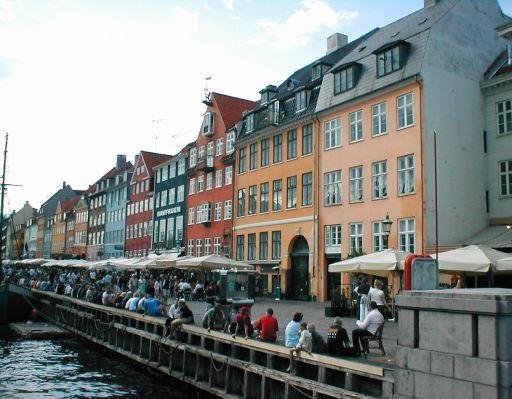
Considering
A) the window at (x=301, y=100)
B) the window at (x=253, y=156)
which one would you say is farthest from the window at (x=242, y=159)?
the window at (x=301, y=100)

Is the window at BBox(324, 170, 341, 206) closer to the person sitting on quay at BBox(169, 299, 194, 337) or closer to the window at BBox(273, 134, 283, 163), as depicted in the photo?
the window at BBox(273, 134, 283, 163)

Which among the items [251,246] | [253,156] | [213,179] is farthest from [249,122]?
[251,246]

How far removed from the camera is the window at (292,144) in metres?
38.0

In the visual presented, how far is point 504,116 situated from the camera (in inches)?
1146

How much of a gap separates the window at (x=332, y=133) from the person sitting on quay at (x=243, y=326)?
18.6m

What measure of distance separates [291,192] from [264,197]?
3.39 m

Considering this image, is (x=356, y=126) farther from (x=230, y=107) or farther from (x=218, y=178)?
(x=230, y=107)

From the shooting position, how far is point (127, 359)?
25281 mm

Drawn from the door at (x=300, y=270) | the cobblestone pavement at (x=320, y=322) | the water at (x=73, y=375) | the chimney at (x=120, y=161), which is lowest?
the water at (x=73, y=375)

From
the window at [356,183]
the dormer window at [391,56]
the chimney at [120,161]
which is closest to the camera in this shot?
the dormer window at [391,56]

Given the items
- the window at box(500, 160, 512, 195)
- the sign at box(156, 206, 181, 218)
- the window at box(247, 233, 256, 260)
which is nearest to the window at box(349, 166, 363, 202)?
the window at box(500, 160, 512, 195)

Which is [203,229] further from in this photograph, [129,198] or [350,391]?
[350,391]

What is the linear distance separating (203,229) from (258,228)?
31.2 feet

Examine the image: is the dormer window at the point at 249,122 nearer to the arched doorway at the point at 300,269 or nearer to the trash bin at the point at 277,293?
the arched doorway at the point at 300,269
